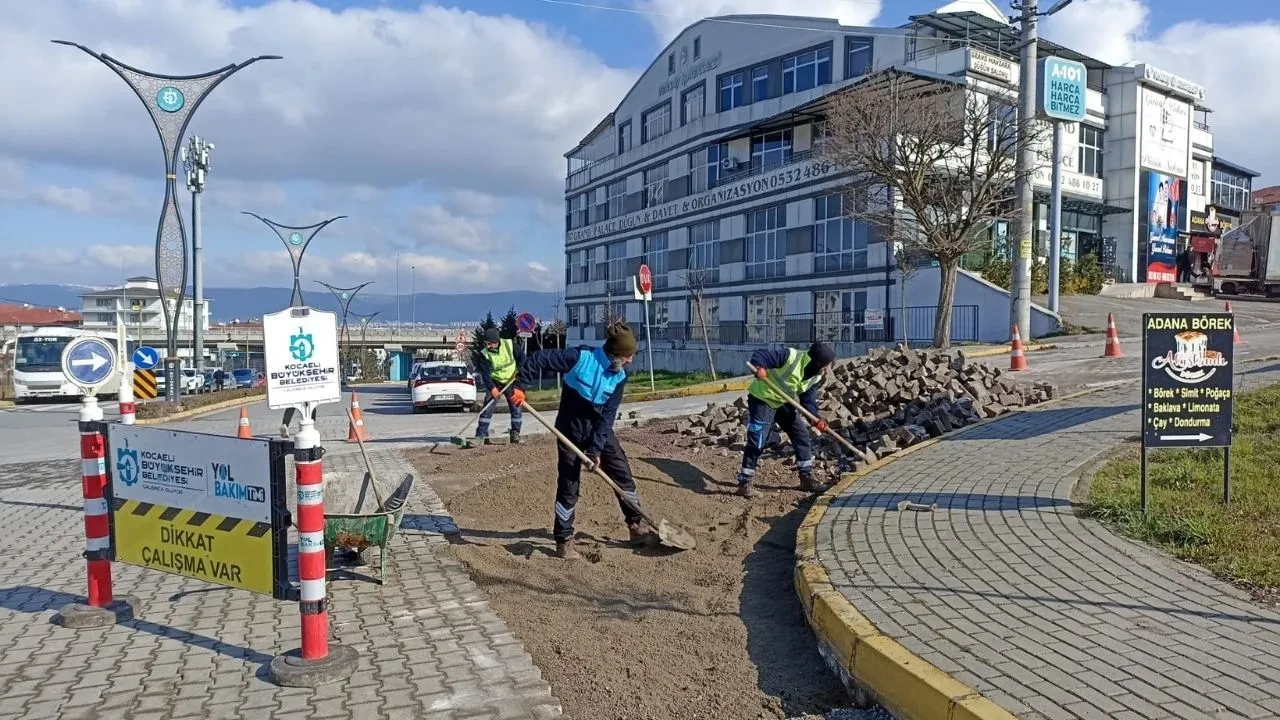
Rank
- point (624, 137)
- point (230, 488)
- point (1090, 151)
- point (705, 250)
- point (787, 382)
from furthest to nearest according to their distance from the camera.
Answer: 1. point (624, 137)
2. point (705, 250)
3. point (1090, 151)
4. point (787, 382)
5. point (230, 488)

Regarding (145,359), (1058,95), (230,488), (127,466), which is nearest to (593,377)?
(230,488)

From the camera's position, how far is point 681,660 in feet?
15.5

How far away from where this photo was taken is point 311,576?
4.45 metres

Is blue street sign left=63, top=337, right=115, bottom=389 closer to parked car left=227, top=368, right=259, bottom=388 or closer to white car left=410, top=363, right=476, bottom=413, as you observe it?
white car left=410, top=363, right=476, bottom=413

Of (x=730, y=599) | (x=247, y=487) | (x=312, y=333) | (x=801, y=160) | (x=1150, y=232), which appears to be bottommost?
(x=730, y=599)

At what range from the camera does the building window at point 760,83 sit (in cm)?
3816

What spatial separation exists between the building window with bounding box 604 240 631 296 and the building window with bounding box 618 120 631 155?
5116 millimetres

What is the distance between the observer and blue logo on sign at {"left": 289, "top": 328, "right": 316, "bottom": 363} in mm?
5176

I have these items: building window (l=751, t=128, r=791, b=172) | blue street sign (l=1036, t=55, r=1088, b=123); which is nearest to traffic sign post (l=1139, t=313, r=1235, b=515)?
blue street sign (l=1036, t=55, r=1088, b=123)

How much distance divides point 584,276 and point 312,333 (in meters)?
51.3

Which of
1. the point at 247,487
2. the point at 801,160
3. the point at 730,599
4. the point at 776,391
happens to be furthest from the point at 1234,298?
the point at 247,487

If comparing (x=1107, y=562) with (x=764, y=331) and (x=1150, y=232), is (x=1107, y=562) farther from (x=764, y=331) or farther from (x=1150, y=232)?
(x=1150, y=232)

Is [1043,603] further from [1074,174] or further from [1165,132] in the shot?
[1165,132]

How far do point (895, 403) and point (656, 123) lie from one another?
3753 cm
